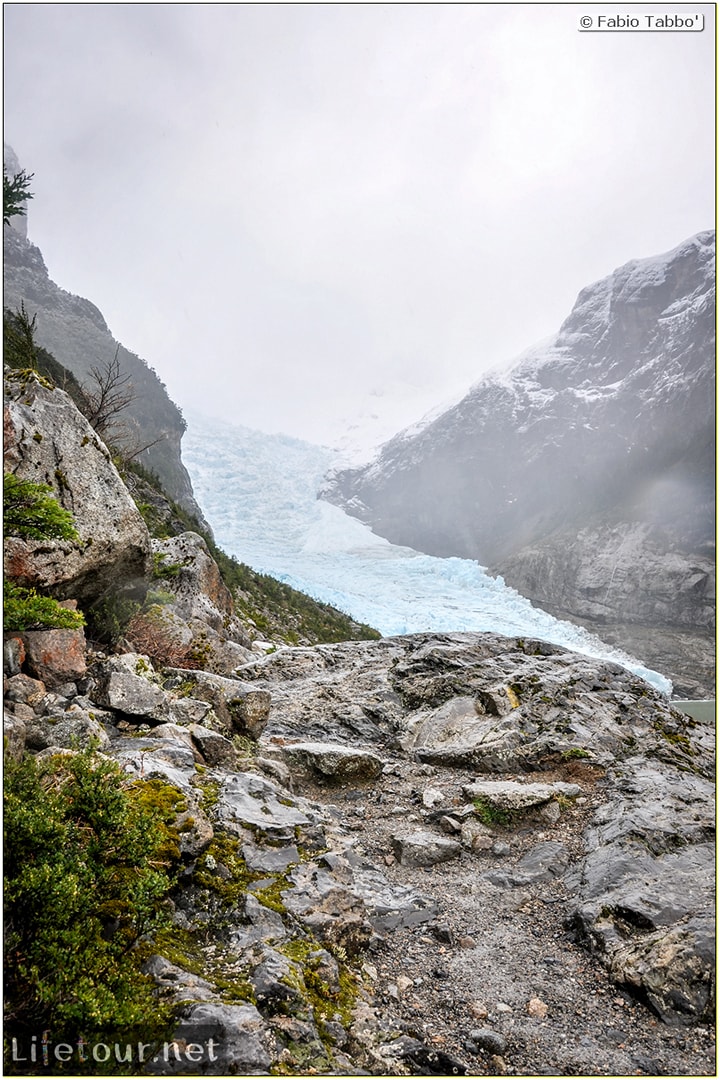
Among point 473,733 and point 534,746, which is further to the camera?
point 473,733

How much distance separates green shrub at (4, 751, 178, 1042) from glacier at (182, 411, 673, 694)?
27.3 meters

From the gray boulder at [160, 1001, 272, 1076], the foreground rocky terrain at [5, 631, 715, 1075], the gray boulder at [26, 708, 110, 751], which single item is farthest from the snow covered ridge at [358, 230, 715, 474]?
the gray boulder at [160, 1001, 272, 1076]

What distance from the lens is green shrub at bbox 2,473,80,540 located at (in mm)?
3557

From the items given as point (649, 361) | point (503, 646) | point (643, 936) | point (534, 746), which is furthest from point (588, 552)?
point (643, 936)

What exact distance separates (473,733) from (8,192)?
1416cm

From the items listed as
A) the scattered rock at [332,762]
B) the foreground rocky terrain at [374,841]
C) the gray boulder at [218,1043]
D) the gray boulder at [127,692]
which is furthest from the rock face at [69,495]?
the gray boulder at [218,1043]

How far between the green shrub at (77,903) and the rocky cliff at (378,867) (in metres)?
0.03

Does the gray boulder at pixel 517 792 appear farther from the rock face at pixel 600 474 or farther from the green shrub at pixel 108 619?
the rock face at pixel 600 474

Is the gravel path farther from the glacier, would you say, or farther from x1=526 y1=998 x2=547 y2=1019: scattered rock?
the glacier

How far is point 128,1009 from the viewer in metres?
2.48

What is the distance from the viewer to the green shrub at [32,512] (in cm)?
356

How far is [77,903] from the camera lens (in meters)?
2.68

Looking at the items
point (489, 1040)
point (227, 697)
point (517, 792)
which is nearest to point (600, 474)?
Answer: point (517, 792)

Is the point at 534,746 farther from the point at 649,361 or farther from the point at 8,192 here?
the point at 649,361
